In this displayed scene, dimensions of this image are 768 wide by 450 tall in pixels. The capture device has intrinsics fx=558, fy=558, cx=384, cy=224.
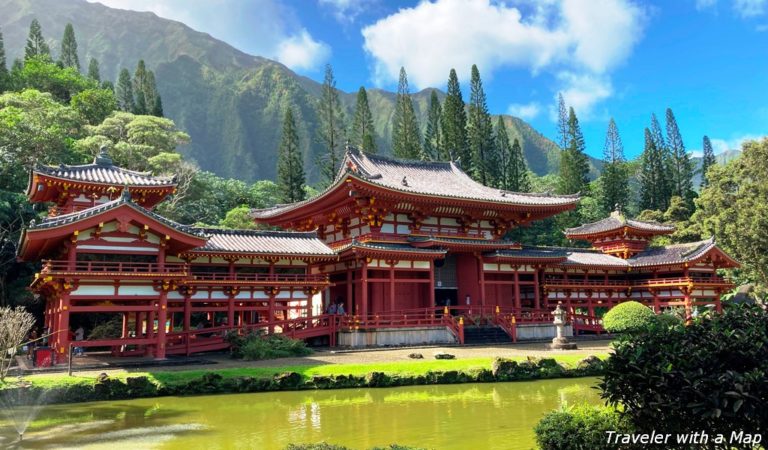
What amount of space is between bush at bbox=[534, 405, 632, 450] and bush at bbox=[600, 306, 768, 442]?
1.59 ft

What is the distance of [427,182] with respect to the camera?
3419 cm

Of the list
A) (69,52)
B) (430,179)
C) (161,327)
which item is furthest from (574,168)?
(69,52)

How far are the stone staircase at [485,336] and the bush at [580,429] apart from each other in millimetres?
19078

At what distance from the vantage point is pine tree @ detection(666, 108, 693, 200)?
6569 cm

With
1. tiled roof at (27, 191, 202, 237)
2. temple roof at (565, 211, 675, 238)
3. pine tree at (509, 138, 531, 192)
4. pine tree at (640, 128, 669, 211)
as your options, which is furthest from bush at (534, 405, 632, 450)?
pine tree at (640, 128, 669, 211)

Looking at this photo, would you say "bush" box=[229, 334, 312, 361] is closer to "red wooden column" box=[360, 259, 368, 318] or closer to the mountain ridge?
"red wooden column" box=[360, 259, 368, 318]

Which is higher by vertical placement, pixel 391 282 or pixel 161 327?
pixel 391 282

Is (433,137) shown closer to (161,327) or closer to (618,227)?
A: (618,227)

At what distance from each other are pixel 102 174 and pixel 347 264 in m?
12.1

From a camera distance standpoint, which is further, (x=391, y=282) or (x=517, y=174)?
(x=517, y=174)

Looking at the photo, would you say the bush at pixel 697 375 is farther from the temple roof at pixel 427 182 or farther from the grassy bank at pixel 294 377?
the temple roof at pixel 427 182

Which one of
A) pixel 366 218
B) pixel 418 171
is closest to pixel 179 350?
pixel 366 218

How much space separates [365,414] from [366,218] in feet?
56.8

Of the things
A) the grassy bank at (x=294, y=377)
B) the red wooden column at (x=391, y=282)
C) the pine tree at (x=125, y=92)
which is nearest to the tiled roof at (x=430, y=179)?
the red wooden column at (x=391, y=282)
